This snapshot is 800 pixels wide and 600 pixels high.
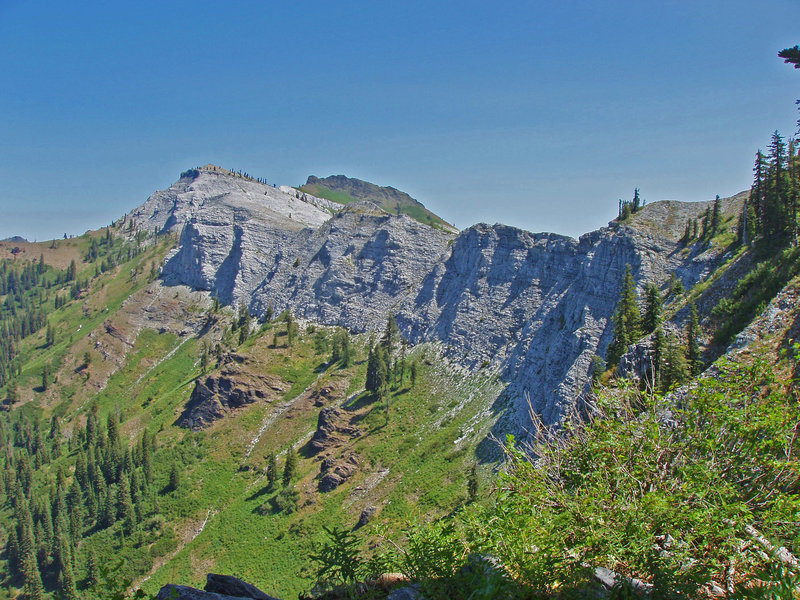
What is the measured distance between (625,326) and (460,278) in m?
61.0

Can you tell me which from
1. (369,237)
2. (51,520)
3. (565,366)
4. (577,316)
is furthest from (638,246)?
(51,520)

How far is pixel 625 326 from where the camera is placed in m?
57.1

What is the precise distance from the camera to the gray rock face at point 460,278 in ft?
237

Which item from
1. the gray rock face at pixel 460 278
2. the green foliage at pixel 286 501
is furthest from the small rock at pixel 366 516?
the gray rock face at pixel 460 278

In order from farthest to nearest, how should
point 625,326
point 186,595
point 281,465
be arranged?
point 281,465 → point 625,326 → point 186,595

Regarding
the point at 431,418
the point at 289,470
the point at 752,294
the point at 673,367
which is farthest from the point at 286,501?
the point at 752,294

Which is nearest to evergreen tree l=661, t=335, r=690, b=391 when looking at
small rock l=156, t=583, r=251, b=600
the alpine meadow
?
the alpine meadow

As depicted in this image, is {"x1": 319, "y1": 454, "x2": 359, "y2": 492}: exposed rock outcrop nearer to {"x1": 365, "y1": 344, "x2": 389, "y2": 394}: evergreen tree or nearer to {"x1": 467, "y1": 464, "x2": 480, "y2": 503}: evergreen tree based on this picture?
{"x1": 365, "y1": 344, "x2": 389, "y2": 394}: evergreen tree

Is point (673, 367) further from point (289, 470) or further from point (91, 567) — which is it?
point (91, 567)

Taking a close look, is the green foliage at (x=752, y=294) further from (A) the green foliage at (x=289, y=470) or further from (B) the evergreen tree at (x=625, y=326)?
(A) the green foliage at (x=289, y=470)

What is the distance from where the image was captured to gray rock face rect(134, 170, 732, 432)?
7231cm

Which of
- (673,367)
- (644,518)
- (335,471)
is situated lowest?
(335,471)

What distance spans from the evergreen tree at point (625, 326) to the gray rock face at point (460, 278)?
7112 millimetres

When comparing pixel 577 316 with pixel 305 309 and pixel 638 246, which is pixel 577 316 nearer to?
pixel 638 246
